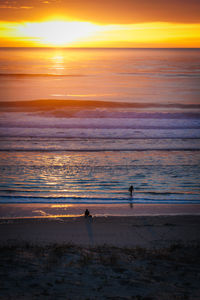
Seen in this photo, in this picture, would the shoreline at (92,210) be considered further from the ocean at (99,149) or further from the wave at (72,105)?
the wave at (72,105)

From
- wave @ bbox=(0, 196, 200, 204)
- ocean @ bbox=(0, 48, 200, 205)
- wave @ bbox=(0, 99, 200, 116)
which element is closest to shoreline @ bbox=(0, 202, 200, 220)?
wave @ bbox=(0, 196, 200, 204)

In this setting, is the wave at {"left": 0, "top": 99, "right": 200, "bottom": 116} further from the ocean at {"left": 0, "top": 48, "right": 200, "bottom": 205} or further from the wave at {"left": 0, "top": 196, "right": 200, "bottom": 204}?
the wave at {"left": 0, "top": 196, "right": 200, "bottom": 204}

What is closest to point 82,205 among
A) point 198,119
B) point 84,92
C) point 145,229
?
point 145,229

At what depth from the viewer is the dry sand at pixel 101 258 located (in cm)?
524

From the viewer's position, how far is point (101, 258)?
6270mm

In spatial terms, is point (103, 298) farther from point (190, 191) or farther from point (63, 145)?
point (63, 145)

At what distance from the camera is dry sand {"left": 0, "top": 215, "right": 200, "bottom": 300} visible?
524cm

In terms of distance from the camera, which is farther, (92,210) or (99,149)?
(99,149)

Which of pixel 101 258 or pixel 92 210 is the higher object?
pixel 92 210

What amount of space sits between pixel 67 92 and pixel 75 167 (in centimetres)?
2936

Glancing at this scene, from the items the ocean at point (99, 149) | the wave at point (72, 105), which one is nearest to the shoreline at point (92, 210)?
the ocean at point (99, 149)

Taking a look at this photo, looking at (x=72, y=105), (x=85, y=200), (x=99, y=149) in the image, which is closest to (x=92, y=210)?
(x=85, y=200)

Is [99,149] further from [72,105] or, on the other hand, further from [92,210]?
[72,105]

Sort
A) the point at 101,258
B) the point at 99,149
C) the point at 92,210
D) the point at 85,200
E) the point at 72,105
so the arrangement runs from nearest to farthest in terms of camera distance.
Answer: the point at 101,258, the point at 92,210, the point at 85,200, the point at 99,149, the point at 72,105
